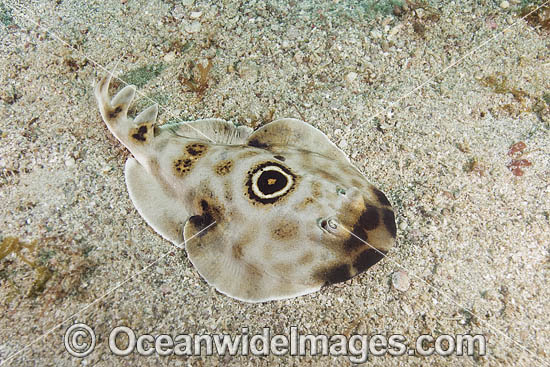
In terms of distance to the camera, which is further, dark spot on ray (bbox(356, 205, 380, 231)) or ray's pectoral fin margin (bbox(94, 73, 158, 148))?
ray's pectoral fin margin (bbox(94, 73, 158, 148))

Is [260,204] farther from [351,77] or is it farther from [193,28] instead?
[193,28]

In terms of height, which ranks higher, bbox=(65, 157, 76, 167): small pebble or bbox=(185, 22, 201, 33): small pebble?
bbox=(185, 22, 201, 33): small pebble

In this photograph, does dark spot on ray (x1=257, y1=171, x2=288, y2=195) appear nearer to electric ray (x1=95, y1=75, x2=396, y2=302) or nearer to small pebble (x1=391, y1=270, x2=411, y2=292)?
electric ray (x1=95, y1=75, x2=396, y2=302)

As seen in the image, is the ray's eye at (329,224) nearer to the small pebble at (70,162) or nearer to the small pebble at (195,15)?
the small pebble at (70,162)

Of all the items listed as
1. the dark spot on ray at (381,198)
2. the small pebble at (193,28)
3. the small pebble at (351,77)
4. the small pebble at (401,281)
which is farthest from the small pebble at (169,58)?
the small pebble at (401,281)

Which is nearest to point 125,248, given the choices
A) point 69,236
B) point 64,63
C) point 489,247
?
point 69,236
